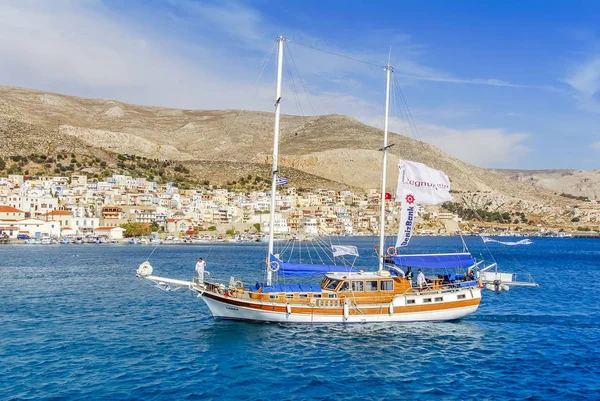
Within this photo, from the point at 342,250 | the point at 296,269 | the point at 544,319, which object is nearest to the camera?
the point at 296,269

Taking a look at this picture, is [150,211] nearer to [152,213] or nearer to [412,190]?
[152,213]

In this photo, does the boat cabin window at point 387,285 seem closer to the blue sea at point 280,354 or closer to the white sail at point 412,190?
the blue sea at point 280,354

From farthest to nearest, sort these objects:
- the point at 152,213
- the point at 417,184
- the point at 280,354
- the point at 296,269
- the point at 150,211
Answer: the point at 152,213, the point at 150,211, the point at 417,184, the point at 296,269, the point at 280,354

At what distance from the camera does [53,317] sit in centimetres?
3072

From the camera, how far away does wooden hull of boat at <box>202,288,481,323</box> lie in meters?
27.1

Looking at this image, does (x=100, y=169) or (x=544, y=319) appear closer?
(x=544, y=319)

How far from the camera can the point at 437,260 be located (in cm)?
2997

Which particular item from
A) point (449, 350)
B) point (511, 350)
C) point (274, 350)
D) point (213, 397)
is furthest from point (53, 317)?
point (511, 350)

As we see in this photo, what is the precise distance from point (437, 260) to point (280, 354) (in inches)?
436

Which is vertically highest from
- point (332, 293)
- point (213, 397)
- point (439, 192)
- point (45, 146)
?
point (45, 146)

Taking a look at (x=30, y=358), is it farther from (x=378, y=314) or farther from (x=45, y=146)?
(x=45, y=146)

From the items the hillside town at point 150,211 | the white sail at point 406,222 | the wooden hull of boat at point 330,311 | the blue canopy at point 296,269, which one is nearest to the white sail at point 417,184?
the white sail at point 406,222

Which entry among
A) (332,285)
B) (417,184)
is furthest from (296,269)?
(417,184)

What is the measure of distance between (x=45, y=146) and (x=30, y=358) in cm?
17180
